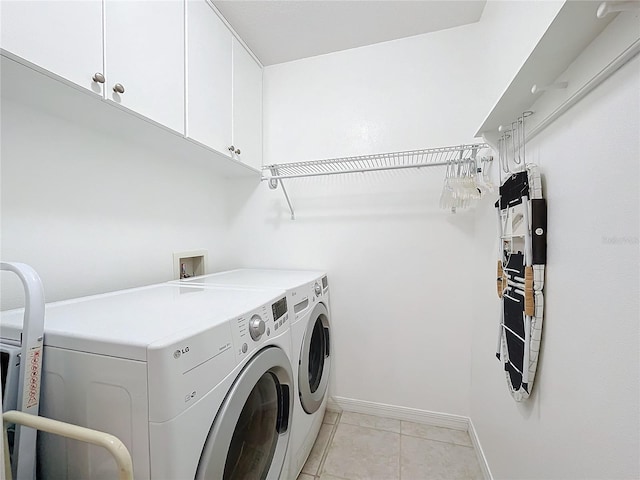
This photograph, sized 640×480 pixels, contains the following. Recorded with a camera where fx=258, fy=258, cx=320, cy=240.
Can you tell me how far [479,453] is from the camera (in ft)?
4.40

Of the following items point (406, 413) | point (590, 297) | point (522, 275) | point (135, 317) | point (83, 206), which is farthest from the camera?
point (406, 413)

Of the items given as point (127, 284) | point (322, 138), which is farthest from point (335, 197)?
point (127, 284)

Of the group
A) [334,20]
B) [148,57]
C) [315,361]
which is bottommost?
[315,361]

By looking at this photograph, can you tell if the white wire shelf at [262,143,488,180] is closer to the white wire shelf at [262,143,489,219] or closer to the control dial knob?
the white wire shelf at [262,143,489,219]

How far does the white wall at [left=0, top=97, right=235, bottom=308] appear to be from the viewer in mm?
905

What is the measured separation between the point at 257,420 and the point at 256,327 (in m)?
0.40

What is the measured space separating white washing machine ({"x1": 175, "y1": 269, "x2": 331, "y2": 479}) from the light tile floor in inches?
5.5

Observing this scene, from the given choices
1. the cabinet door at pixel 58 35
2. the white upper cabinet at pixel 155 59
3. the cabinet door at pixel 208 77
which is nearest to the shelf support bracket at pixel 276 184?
the white upper cabinet at pixel 155 59

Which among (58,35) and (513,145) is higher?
(58,35)

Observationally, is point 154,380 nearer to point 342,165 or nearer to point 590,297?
point 590,297

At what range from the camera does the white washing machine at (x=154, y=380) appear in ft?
1.69

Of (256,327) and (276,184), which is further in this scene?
(276,184)

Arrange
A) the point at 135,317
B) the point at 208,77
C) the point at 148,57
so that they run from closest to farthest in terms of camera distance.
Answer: the point at 135,317 → the point at 148,57 → the point at 208,77

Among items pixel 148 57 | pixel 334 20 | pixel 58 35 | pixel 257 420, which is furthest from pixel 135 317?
pixel 334 20
